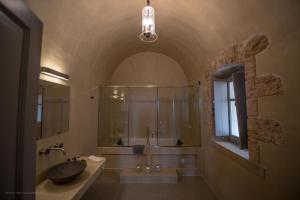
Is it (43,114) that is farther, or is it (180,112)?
(180,112)

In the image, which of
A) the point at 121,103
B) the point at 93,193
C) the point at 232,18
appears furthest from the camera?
the point at 121,103

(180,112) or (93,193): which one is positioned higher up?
(180,112)

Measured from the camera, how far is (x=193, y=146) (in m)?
3.76

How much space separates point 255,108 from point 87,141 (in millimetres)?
2791

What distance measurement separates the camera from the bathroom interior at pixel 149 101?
0.92 meters

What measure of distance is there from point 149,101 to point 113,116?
109 cm

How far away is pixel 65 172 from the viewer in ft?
6.63

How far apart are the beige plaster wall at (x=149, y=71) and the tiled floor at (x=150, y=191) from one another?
258cm

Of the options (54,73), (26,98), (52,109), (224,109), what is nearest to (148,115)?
(224,109)

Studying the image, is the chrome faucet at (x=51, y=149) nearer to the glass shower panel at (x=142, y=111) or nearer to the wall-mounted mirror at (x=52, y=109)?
the wall-mounted mirror at (x=52, y=109)

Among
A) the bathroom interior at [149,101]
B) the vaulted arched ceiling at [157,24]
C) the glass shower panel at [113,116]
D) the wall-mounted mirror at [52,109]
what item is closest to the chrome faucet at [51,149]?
the bathroom interior at [149,101]

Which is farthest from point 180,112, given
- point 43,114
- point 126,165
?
point 43,114

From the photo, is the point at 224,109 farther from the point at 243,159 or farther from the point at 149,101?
the point at 149,101

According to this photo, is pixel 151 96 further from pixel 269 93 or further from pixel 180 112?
pixel 269 93
